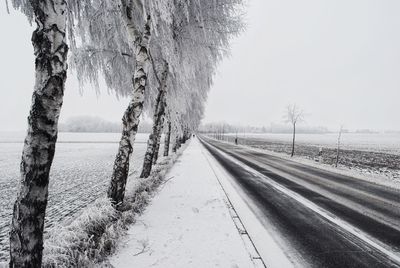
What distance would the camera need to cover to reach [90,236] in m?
3.70

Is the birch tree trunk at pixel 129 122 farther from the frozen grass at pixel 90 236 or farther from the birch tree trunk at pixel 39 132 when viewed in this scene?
the birch tree trunk at pixel 39 132

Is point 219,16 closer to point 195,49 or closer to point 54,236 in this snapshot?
point 195,49

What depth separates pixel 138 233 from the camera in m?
4.32

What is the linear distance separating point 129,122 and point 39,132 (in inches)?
119

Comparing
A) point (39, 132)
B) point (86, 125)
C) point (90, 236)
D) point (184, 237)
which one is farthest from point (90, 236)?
point (86, 125)

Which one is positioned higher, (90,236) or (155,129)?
(155,129)

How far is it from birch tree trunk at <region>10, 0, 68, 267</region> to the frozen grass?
0.63 meters

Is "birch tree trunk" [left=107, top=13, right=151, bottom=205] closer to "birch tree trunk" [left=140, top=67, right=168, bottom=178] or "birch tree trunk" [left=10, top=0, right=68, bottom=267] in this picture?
"birch tree trunk" [left=10, top=0, right=68, bottom=267]

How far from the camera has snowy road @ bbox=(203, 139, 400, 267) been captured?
368 centimetres

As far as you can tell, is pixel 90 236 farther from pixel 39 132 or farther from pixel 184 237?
pixel 39 132

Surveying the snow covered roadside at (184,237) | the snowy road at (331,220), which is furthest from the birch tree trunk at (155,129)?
the snowy road at (331,220)

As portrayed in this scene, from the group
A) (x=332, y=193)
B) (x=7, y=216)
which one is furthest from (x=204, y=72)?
(x=7, y=216)

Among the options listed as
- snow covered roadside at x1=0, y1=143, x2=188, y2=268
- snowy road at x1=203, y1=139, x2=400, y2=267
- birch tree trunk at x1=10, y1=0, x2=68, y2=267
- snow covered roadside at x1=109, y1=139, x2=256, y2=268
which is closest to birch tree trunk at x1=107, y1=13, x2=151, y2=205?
snow covered roadside at x1=0, y1=143, x2=188, y2=268

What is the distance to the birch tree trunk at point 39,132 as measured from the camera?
2.33 m
